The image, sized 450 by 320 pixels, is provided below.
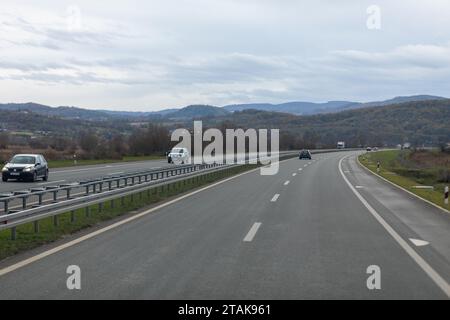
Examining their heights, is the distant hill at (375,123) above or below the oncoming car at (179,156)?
above

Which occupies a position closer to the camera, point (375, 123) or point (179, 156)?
point (179, 156)

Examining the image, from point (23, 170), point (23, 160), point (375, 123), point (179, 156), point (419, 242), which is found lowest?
point (419, 242)

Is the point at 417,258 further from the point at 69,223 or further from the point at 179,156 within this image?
the point at 179,156

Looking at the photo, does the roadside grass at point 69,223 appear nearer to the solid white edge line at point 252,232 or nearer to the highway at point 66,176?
the solid white edge line at point 252,232

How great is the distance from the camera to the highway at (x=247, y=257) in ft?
25.0

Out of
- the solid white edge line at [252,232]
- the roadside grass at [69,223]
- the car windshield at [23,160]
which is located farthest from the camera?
the car windshield at [23,160]

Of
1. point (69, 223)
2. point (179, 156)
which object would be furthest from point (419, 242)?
A: point (179, 156)

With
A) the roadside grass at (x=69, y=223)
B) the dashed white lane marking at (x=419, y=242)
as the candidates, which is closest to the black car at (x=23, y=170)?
the roadside grass at (x=69, y=223)

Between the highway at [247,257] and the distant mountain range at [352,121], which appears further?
the distant mountain range at [352,121]

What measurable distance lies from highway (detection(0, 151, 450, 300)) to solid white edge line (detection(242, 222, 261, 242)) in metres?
0.04

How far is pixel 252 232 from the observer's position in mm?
12859

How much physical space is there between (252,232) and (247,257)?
294cm

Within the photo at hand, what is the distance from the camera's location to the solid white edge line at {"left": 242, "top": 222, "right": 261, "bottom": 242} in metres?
11.9
